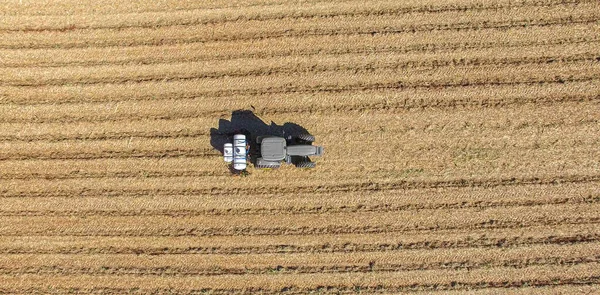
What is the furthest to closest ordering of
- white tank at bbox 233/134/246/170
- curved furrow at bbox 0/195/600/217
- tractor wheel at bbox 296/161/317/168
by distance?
curved furrow at bbox 0/195/600/217 → tractor wheel at bbox 296/161/317/168 → white tank at bbox 233/134/246/170

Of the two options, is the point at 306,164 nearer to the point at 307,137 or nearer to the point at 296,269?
the point at 307,137

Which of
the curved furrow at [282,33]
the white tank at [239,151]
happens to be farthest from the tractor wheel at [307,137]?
the curved furrow at [282,33]

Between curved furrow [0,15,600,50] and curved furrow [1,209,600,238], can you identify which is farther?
curved furrow [0,15,600,50]

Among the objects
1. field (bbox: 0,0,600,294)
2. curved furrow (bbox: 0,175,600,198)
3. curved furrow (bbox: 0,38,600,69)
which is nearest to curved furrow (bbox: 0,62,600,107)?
field (bbox: 0,0,600,294)

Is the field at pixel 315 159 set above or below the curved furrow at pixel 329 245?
above

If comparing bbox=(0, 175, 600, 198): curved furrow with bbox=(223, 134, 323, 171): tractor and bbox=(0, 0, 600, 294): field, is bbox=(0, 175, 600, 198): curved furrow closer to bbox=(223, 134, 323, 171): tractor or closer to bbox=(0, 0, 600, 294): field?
bbox=(0, 0, 600, 294): field

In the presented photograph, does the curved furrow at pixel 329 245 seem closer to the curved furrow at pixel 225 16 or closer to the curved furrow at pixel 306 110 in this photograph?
the curved furrow at pixel 306 110

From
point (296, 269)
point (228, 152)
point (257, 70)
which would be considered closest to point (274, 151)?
point (228, 152)
